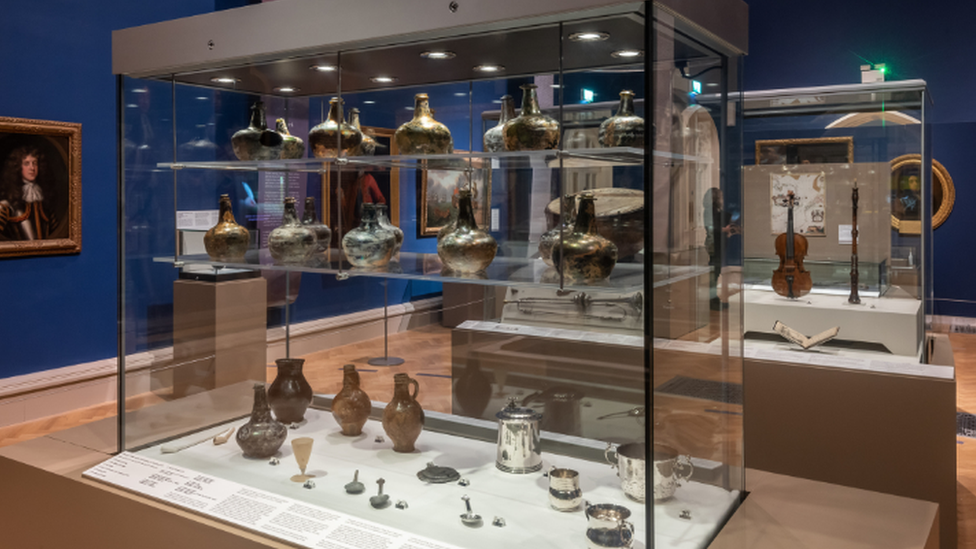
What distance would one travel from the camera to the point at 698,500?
85.4 inches

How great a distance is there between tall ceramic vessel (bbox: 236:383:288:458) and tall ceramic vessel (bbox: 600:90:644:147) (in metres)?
1.71

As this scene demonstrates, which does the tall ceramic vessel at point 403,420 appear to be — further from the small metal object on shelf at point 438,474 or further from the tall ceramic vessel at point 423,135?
the tall ceramic vessel at point 423,135

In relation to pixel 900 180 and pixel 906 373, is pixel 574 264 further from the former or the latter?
pixel 900 180

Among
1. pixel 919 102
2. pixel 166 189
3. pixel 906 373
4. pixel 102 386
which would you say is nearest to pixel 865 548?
pixel 906 373

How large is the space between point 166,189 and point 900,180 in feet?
13.1

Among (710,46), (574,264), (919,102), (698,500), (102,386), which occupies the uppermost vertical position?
(919,102)

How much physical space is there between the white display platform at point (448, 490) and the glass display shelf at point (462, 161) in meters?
0.94

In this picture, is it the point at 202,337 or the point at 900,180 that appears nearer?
the point at 202,337

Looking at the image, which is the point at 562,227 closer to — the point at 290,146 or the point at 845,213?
the point at 290,146

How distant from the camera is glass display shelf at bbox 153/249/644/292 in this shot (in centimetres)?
202

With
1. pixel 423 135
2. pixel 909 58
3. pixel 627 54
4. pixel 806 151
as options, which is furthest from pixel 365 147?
pixel 909 58

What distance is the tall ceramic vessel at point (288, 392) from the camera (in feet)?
10.4

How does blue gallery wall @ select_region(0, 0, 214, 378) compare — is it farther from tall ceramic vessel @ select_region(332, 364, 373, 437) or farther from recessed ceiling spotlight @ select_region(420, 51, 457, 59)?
recessed ceiling spotlight @ select_region(420, 51, 457, 59)

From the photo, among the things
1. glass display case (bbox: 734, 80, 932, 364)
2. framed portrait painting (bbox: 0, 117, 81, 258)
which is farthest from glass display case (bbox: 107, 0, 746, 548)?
framed portrait painting (bbox: 0, 117, 81, 258)
